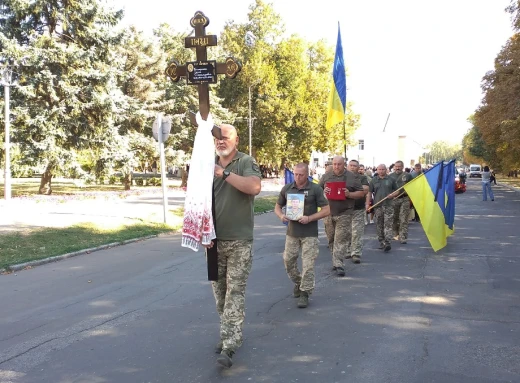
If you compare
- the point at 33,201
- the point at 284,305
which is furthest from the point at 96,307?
the point at 33,201

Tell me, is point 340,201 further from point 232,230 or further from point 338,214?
point 232,230

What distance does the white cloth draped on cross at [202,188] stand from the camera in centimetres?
414

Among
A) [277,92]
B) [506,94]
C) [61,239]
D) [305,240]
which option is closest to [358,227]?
[305,240]

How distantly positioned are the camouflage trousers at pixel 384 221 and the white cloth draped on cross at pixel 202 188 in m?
6.99

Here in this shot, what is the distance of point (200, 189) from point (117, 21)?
89.6 feet

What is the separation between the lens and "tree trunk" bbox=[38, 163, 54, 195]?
26500 mm

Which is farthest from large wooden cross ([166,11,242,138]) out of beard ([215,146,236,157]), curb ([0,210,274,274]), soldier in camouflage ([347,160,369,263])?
curb ([0,210,274,274])

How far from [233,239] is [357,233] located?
539 centimetres

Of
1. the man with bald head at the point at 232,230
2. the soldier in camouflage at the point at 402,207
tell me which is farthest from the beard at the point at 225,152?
the soldier in camouflage at the point at 402,207

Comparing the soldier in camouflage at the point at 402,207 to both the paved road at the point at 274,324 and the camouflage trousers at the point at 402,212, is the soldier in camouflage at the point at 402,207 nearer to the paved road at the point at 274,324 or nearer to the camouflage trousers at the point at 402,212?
the camouflage trousers at the point at 402,212

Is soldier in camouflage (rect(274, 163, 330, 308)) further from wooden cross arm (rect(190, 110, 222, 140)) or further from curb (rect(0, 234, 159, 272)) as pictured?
curb (rect(0, 234, 159, 272))

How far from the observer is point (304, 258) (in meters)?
6.42

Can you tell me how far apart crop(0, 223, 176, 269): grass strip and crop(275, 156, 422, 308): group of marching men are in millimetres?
5397

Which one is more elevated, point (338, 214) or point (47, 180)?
point (47, 180)
